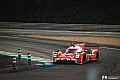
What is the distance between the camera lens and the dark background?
6278cm

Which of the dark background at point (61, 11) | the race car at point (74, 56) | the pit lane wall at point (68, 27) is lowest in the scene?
the race car at point (74, 56)

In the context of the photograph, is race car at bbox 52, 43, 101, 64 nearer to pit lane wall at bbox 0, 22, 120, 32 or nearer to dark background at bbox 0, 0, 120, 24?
pit lane wall at bbox 0, 22, 120, 32

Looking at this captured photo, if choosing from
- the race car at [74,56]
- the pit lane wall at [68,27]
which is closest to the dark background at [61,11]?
the pit lane wall at [68,27]

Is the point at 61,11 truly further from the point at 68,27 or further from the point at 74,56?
the point at 74,56

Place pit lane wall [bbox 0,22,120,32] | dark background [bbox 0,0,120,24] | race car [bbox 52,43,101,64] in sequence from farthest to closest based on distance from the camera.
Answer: dark background [bbox 0,0,120,24] → pit lane wall [bbox 0,22,120,32] → race car [bbox 52,43,101,64]

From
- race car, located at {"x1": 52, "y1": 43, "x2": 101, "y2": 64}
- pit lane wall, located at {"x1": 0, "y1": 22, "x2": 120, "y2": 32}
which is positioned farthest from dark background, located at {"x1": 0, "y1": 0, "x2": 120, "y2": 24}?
race car, located at {"x1": 52, "y1": 43, "x2": 101, "y2": 64}

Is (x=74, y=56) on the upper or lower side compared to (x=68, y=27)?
lower

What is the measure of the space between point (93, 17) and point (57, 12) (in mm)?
12289

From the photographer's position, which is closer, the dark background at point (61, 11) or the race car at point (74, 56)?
the race car at point (74, 56)

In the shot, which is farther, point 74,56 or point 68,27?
point 68,27

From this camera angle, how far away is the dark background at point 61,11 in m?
62.8

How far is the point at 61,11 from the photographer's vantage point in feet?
240

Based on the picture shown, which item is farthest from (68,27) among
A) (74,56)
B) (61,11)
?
(74,56)

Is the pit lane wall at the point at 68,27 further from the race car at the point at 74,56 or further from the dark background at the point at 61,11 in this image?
the race car at the point at 74,56
